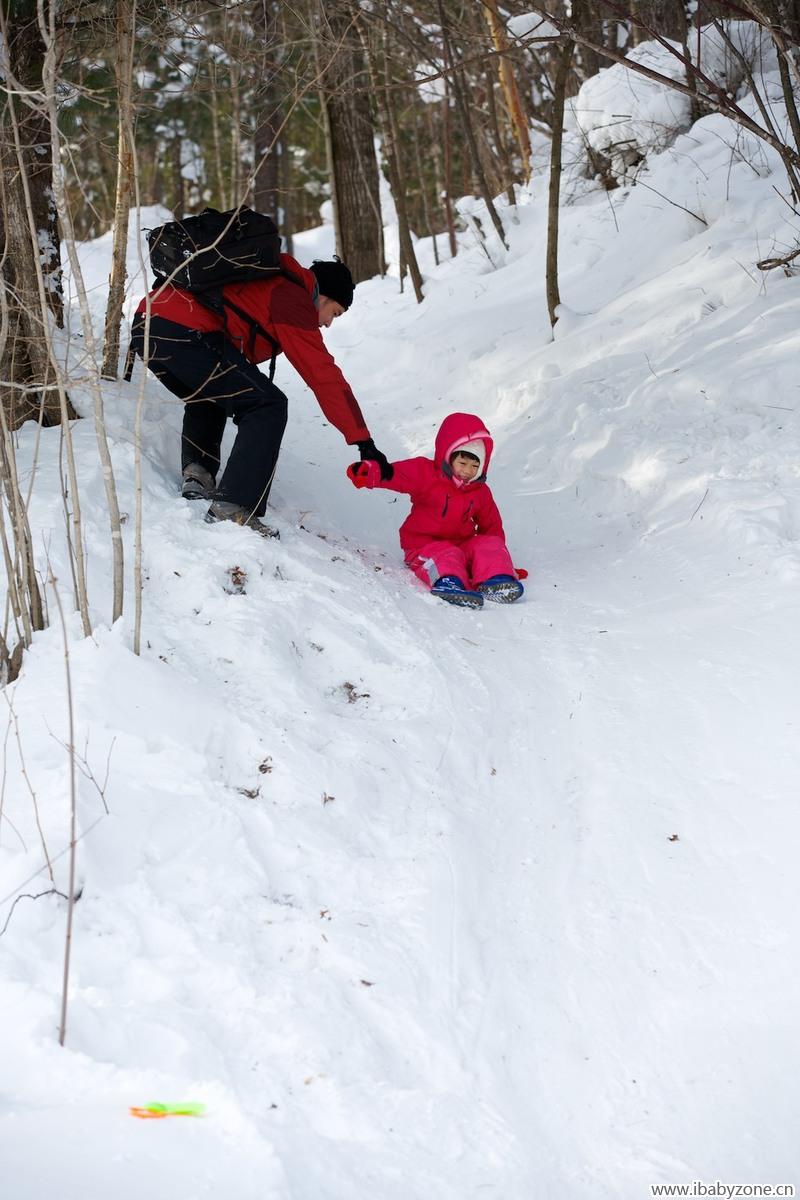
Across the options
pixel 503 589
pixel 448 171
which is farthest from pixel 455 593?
pixel 448 171

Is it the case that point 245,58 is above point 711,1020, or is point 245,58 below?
above

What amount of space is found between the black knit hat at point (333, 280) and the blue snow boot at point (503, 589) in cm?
152

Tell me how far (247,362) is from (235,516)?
756 millimetres

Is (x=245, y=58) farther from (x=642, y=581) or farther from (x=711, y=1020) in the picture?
(x=711, y=1020)

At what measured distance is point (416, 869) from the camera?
2889mm

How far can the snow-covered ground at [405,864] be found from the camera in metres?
2.15

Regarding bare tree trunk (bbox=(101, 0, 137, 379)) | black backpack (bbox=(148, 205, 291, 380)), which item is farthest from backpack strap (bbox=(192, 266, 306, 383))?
bare tree trunk (bbox=(101, 0, 137, 379))

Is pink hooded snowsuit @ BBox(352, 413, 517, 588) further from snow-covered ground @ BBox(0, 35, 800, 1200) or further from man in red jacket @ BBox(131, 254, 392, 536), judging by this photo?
man in red jacket @ BBox(131, 254, 392, 536)

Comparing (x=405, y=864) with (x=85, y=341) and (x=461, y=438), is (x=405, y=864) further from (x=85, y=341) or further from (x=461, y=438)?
(x=461, y=438)

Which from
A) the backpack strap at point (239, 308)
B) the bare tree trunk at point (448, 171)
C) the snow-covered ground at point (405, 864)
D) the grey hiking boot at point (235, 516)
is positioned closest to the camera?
the snow-covered ground at point (405, 864)

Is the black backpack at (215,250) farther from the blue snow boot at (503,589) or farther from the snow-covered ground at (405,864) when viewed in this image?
the blue snow boot at (503,589)

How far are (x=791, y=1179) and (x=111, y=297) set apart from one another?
4.33 meters

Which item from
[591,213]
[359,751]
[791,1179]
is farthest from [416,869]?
[591,213]

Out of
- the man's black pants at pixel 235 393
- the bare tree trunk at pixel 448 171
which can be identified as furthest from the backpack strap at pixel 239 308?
the bare tree trunk at pixel 448 171
